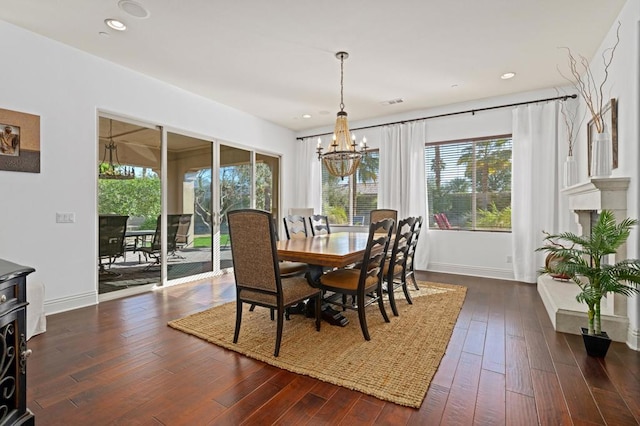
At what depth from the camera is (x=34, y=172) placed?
307 cm

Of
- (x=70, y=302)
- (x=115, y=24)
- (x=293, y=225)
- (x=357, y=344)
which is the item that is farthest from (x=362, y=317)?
(x=115, y=24)

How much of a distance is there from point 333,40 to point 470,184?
11.0 ft

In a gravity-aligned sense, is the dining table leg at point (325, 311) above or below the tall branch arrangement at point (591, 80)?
below

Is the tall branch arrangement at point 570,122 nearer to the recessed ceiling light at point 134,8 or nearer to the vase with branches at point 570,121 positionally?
the vase with branches at point 570,121

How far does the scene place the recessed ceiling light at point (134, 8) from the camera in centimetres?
257

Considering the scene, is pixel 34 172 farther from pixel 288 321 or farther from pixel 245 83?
pixel 288 321

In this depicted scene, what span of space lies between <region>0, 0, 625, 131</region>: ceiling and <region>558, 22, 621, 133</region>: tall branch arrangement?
0.13 m

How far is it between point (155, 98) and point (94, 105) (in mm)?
784

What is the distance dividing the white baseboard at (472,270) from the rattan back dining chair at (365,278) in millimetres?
2785

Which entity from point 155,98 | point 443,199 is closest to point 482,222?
point 443,199

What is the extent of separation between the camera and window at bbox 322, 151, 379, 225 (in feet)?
19.8

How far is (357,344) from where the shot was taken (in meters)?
2.47

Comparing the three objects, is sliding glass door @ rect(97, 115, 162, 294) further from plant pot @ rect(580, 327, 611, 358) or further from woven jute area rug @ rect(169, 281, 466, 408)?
plant pot @ rect(580, 327, 611, 358)

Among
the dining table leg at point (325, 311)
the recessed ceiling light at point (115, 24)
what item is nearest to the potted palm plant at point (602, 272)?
the dining table leg at point (325, 311)
